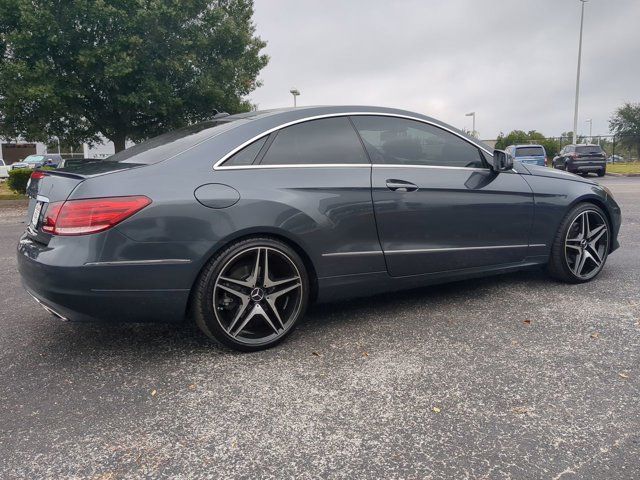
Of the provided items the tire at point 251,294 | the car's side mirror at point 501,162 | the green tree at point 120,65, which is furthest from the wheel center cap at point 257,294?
the green tree at point 120,65

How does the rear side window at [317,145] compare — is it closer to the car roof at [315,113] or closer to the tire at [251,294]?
the car roof at [315,113]

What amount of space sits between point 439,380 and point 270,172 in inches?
61.0

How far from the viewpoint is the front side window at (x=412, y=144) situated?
12.1 feet

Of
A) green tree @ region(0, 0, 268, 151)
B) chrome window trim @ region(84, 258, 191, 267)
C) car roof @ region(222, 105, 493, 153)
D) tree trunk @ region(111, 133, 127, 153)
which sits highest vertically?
green tree @ region(0, 0, 268, 151)

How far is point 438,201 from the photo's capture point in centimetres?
375

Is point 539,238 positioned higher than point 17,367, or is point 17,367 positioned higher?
point 539,238

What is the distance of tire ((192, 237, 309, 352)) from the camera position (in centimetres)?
299

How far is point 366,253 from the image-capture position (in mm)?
3484

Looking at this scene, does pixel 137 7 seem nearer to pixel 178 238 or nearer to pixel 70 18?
pixel 70 18

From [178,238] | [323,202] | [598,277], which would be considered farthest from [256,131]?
[598,277]

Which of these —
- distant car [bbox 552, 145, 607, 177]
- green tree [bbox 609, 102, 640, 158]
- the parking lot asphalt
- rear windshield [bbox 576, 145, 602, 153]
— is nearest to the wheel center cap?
the parking lot asphalt

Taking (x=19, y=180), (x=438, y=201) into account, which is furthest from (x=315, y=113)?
(x=19, y=180)

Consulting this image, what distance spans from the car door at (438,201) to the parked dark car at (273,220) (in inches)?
0.4

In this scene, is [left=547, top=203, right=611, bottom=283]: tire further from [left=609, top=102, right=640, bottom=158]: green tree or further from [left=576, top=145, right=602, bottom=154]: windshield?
[left=609, top=102, right=640, bottom=158]: green tree
